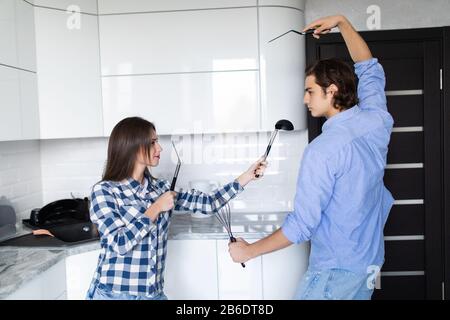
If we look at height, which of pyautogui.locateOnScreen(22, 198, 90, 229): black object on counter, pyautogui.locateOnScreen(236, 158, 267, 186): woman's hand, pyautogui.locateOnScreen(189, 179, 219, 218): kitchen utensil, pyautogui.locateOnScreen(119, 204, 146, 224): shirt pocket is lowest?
pyautogui.locateOnScreen(22, 198, 90, 229): black object on counter

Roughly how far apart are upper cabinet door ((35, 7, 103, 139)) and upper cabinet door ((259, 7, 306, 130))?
0.87 meters

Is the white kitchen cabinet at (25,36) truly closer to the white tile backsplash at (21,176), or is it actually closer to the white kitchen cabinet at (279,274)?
the white tile backsplash at (21,176)

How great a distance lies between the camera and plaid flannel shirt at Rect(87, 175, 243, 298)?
154 centimetres

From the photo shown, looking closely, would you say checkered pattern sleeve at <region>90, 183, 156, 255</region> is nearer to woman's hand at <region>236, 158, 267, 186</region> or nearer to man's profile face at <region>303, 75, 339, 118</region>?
woman's hand at <region>236, 158, 267, 186</region>

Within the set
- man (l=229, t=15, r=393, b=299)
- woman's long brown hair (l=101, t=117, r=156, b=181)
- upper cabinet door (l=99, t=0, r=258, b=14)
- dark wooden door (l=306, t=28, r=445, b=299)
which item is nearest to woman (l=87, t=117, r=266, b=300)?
woman's long brown hair (l=101, t=117, r=156, b=181)

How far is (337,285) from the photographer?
1459 mm

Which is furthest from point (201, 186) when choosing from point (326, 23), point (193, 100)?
point (326, 23)

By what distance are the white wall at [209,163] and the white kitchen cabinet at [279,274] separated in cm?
51

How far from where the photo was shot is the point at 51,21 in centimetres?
246

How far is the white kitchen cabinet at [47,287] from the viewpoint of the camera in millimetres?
1690

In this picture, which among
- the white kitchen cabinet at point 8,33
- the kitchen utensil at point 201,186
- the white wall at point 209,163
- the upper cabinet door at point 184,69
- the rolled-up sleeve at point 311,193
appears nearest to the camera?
the rolled-up sleeve at point 311,193

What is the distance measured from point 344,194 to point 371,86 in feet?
1.33

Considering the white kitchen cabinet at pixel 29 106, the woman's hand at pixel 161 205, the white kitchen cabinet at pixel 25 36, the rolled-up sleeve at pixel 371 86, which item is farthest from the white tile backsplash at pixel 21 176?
the rolled-up sleeve at pixel 371 86

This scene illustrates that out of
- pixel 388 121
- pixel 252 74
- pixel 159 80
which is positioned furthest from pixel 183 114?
pixel 388 121
